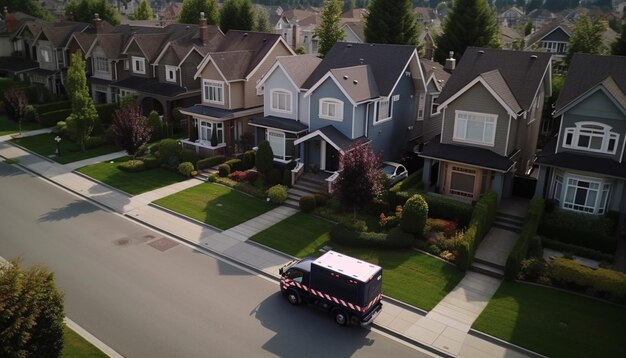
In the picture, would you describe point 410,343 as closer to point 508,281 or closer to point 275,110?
point 508,281

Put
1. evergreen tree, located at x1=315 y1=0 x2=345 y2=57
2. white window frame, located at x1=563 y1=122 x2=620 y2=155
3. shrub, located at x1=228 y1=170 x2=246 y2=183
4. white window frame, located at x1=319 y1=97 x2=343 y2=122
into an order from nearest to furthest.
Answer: white window frame, located at x1=563 y1=122 x2=620 y2=155 < white window frame, located at x1=319 y1=97 x2=343 y2=122 < shrub, located at x1=228 y1=170 x2=246 y2=183 < evergreen tree, located at x1=315 y1=0 x2=345 y2=57

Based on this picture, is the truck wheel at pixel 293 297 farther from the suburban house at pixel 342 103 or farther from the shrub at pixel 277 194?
the suburban house at pixel 342 103

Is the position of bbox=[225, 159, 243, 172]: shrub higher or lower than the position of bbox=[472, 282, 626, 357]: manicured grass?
higher

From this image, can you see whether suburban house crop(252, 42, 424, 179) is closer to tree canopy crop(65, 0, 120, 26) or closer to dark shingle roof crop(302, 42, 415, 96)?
dark shingle roof crop(302, 42, 415, 96)

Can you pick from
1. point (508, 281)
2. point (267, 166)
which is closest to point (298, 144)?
point (267, 166)

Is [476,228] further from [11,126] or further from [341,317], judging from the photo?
[11,126]

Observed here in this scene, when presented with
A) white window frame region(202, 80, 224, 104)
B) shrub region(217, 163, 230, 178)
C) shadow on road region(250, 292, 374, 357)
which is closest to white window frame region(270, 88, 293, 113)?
white window frame region(202, 80, 224, 104)

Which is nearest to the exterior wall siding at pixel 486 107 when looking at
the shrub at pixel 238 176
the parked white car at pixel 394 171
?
the parked white car at pixel 394 171
